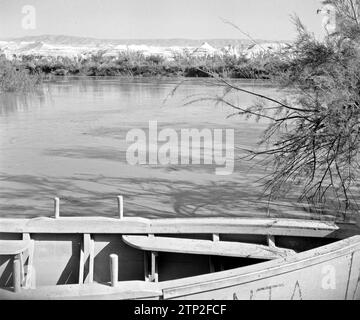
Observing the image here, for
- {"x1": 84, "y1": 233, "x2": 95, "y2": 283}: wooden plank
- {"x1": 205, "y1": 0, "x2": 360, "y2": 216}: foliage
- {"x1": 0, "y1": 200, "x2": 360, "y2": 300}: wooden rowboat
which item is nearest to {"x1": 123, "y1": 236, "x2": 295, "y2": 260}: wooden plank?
{"x1": 0, "y1": 200, "x2": 360, "y2": 300}: wooden rowboat

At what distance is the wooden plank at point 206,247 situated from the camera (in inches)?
120

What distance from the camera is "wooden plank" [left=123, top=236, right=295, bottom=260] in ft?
9.98

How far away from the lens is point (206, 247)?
3.12m

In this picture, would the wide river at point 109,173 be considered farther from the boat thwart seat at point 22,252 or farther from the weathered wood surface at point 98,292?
the weathered wood surface at point 98,292

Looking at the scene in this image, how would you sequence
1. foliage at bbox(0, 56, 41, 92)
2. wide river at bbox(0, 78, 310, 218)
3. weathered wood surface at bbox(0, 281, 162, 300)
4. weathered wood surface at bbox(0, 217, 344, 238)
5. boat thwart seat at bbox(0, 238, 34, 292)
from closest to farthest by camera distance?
1. weathered wood surface at bbox(0, 281, 162, 300)
2. boat thwart seat at bbox(0, 238, 34, 292)
3. weathered wood surface at bbox(0, 217, 344, 238)
4. wide river at bbox(0, 78, 310, 218)
5. foliage at bbox(0, 56, 41, 92)

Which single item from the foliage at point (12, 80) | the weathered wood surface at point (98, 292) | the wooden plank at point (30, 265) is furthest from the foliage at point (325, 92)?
the foliage at point (12, 80)

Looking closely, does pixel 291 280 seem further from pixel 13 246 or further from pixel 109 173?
pixel 109 173

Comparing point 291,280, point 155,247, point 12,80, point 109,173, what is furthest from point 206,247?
point 12,80

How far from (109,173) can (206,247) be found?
11.9 feet

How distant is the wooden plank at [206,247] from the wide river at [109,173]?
1259 millimetres

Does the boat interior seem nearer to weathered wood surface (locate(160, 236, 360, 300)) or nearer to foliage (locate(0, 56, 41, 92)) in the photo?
weathered wood surface (locate(160, 236, 360, 300))

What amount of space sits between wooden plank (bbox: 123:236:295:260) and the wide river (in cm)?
126
